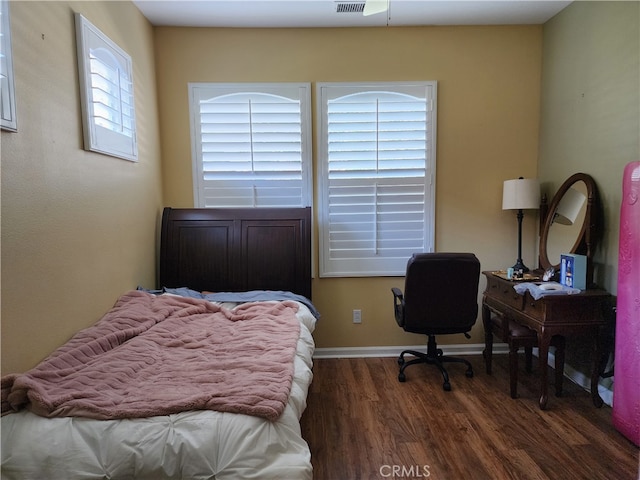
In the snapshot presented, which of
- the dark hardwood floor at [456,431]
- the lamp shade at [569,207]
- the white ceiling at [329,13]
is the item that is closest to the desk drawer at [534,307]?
the dark hardwood floor at [456,431]

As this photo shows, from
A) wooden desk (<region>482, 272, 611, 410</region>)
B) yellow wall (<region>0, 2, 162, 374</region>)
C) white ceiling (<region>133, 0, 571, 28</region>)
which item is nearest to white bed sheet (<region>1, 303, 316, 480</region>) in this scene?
yellow wall (<region>0, 2, 162, 374</region>)

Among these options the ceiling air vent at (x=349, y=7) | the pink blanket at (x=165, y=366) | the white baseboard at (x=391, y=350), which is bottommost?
the white baseboard at (x=391, y=350)

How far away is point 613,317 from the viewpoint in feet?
7.97

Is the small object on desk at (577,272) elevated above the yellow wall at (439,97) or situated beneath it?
situated beneath

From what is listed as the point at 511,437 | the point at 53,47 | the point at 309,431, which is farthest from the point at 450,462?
the point at 53,47

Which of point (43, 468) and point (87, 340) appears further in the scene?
point (87, 340)

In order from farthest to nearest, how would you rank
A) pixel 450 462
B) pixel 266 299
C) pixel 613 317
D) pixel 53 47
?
pixel 266 299, pixel 613 317, pixel 450 462, pixel 53 47

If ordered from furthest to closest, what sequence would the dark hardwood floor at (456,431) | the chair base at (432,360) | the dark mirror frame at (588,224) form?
the chair base at (432,360) < the dark mirror frame at (588,224) < the dark hardwood floor at (456,431)

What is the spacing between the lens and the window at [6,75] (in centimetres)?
146

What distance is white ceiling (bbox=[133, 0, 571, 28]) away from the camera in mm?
2742

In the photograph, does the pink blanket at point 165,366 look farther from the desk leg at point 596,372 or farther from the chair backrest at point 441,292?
the desk leg at point 596,372

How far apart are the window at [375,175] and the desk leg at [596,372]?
135 centimetres

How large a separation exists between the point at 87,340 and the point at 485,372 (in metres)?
2.83

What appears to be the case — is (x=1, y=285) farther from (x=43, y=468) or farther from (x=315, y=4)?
(x=315, y=4)
